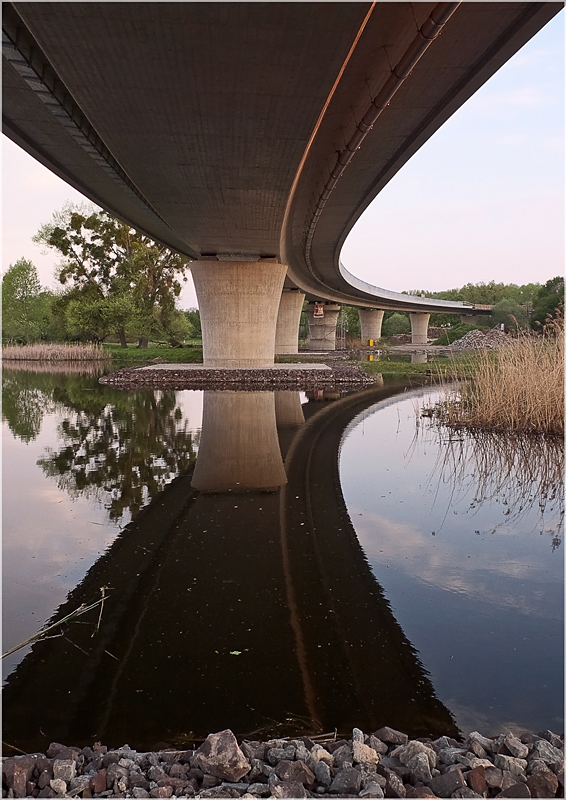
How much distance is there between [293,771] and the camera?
8.41 ft

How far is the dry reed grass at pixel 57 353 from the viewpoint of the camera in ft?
138

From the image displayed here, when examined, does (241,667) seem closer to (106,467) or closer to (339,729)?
(339,729)

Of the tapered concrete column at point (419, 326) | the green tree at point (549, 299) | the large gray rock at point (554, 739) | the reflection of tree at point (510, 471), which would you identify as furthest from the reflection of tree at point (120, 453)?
the tapered concrete column at point (419, 326)

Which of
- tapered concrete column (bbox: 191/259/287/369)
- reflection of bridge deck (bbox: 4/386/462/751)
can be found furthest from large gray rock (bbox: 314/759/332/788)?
tapered concrete column (bbox: 191/259/287/369)

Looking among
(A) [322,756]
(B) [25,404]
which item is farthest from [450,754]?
(B) [25,404]

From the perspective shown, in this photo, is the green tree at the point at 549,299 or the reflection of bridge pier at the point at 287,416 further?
the green tree at the point at 549,299

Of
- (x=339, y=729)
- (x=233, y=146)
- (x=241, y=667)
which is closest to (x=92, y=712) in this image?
(x=241, y=667)

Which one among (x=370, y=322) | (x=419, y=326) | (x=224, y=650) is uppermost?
(x=370, y=322)

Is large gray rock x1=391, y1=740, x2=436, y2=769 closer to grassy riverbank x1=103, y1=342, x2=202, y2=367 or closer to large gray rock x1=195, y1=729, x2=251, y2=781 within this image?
large gray rock x1=195, y1=729, x2=251, y2=781

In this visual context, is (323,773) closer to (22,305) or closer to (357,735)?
(357,735)

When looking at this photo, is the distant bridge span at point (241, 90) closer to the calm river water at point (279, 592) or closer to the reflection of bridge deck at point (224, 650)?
the calm river water at point (279, 592)

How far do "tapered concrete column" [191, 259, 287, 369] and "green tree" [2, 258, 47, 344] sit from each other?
32.8 metres

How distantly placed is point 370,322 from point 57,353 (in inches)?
1648

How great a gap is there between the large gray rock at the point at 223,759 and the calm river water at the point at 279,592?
43 centimetres
